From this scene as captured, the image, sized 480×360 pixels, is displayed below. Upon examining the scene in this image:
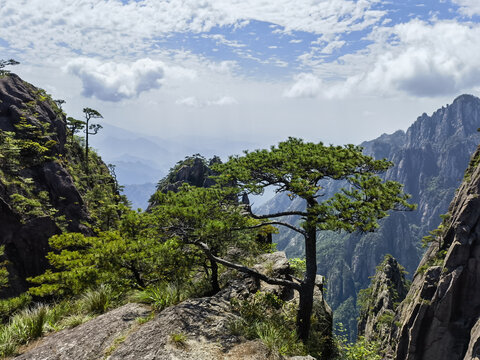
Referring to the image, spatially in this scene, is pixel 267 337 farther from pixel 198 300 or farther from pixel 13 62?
pixel 13 62

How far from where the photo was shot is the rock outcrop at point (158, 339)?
8.56m

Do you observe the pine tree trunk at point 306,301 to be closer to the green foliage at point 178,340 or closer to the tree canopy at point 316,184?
A: the tree canopy at point 316,184

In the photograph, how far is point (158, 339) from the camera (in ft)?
29.0

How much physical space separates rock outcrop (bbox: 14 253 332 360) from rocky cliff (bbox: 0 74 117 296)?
81.7 ft

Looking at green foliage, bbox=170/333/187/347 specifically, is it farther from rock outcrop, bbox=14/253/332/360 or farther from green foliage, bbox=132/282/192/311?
green foliage, bbox=132/282/192/311

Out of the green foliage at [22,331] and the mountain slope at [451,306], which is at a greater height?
the green foliage at [22,331]

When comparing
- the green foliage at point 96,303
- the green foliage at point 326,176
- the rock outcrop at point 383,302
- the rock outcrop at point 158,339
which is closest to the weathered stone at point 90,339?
the rock outcrop at point 158,339

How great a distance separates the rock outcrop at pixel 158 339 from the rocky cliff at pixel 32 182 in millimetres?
24894

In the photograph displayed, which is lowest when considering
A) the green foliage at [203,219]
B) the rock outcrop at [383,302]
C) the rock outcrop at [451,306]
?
the rock outcrop at [383,302]

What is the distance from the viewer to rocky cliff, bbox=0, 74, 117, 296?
31547mm

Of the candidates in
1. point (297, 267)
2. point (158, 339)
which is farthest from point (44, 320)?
point (297, 267)

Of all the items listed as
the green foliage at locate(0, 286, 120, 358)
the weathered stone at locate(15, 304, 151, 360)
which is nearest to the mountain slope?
the green foliage at locate(0, 286, 120, 358)

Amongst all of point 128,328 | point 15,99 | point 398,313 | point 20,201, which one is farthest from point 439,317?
point 15,99

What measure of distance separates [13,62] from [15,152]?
2529 centimetres
